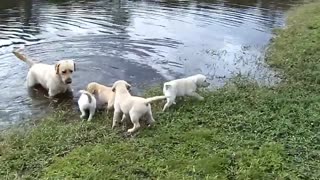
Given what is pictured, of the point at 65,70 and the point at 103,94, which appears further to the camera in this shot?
the point at 65,70

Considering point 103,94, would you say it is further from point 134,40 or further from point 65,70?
point 134,40

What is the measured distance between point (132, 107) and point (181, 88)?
3.29 ft

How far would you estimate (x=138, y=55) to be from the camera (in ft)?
Answer: 30.7

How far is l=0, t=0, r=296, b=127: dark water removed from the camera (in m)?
8.05

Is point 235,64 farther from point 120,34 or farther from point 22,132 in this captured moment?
point 22,132

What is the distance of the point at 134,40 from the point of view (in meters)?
10.5

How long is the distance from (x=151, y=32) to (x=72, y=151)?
A: 6500mm

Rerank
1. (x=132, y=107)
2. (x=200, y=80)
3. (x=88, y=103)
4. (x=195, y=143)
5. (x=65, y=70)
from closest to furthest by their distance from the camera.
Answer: (x=195, y=143) < (x=132, y=107) < (x=88, y=103) < (x=200, y=80) < (x=65, y=70)

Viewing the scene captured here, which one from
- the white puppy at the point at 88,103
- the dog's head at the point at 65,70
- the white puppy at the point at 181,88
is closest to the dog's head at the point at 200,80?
the white puppy at the point at 181,88

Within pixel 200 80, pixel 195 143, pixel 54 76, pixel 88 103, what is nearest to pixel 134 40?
pixel 54 76

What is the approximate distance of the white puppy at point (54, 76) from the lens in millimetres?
7203

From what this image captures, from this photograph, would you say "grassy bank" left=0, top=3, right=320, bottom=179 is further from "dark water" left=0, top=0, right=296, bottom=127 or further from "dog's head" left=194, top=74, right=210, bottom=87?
"dark water" left=0, top=0, right=296, bottom=127

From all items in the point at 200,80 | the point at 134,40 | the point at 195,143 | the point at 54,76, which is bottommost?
the point at 195,143

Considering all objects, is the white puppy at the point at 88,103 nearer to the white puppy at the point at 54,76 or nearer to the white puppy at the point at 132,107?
the white puppy at the point at 132,107
